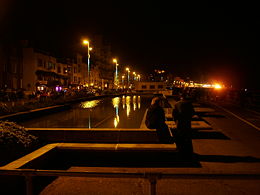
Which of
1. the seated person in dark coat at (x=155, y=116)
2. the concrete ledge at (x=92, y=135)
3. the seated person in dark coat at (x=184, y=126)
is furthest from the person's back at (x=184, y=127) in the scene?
the concrete ledge at (x=92, y=135)

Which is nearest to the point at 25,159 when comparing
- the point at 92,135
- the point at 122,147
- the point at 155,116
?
the point at 122,147

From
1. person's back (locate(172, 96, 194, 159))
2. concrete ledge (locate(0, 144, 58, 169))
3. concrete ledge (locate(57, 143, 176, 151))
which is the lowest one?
concrete ledge (locate(57, 143, 176, 151))

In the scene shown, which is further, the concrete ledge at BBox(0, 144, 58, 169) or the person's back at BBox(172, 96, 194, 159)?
the person's back at BBox(172, 96, 194, 159)

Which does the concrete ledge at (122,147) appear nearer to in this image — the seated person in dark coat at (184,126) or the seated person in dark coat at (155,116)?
the seated person in dark coat at (184,126)

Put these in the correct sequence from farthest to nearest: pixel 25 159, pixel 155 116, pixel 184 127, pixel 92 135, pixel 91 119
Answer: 1. pixel 91 119
2. pixel 92 135
3. pixel 155 116
4. pixel 184 127
5. pixel 25 159

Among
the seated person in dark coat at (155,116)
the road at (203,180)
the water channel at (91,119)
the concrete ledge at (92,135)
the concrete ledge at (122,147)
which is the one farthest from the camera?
the water channel at (91,119)

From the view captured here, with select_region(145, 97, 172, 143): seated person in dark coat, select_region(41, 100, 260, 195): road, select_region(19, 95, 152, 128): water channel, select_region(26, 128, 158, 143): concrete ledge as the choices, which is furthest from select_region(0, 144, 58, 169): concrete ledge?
select_region(19, 95, 152, 128): water channel

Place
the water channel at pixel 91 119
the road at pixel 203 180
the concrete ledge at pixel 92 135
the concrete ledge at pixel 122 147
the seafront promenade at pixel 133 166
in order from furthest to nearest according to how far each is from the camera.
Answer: the water channel at pixel 91 119 → the concrete ledge at pixel 92 135 → the concrete ledge at pixel 122 147 → the road at pixel 203 180 → the seafront promenade at pixel 133 166

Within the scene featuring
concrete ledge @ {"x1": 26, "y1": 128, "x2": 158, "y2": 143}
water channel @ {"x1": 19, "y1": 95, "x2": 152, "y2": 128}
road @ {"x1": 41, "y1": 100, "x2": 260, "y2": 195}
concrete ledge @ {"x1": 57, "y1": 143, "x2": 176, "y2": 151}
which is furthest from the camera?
water channel @ {"x1": 19, "y1": 95, "x2": 152, "y2": 128}

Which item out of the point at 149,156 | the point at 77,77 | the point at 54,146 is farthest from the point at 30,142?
the point at 77,77

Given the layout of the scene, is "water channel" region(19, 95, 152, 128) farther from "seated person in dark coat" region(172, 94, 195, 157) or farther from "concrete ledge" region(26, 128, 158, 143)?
"seated person in dark coat" region(172, 94, 195, 157)

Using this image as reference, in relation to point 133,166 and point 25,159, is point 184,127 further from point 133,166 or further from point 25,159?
point 25,159

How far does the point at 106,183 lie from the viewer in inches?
220

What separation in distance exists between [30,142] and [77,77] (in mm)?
69338
